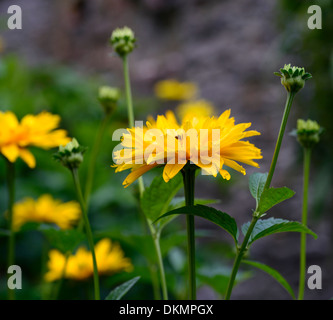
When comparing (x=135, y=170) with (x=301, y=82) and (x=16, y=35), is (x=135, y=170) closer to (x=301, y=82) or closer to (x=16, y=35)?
(x=301, y=82)

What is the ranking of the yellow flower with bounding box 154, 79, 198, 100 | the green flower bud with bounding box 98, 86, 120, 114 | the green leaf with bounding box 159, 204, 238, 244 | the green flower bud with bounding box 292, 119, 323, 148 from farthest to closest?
1. the yellow flower with bounding box 154, 79, 198, 100
2. the green flower bud with bounding box 98, 86, 120, 114
3. the green flower bud with bounding box 292, 119, 323, 148
4. the green leaf with bounding box 159, 204, 238, 244

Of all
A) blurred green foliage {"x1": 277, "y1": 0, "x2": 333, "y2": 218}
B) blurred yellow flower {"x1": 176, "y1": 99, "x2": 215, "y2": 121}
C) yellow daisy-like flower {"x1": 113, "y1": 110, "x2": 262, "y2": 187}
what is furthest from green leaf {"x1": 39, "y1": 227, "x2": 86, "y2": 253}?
blurred yellow flower {"x1": 176, "y1": 99, "x2": 215, "y2": 121}

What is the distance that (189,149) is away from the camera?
0.28m

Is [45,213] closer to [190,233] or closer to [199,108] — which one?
[190,233]

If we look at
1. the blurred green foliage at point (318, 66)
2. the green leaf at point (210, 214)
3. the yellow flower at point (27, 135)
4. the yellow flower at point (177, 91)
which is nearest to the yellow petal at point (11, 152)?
the yellow flower at point (27, 135)

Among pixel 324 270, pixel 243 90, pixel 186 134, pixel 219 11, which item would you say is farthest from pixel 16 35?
pixel 186 134

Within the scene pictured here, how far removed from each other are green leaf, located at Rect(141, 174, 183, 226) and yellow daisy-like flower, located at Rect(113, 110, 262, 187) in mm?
66

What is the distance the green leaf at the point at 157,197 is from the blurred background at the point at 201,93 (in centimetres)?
30

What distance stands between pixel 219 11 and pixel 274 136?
2.01 feet

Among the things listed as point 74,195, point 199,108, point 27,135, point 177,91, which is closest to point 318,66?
point 199,108

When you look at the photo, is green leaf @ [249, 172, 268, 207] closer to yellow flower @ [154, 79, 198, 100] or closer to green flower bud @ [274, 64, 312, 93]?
green flower bud @ [274, 64, 312, 93]

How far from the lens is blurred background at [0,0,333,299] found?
118cm

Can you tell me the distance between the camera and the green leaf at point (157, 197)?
13.7 inches

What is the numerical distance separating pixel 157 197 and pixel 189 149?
0.08m
